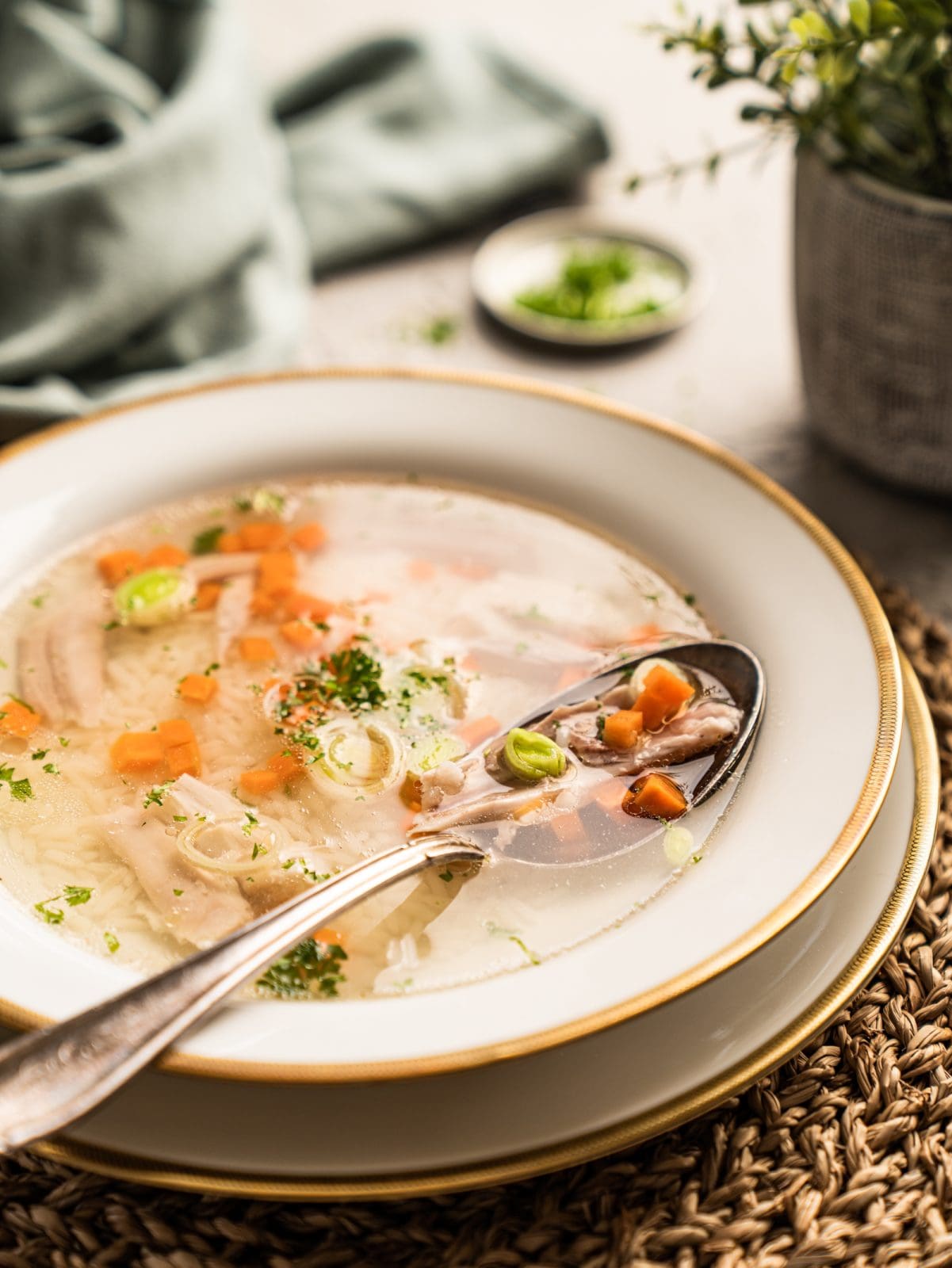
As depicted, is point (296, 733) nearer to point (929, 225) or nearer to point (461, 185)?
point (929, 225)

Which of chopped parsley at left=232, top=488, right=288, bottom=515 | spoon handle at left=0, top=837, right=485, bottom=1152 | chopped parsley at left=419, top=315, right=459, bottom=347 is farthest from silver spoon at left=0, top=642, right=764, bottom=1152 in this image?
chopped parsley at left=419, top=315, right=459, bottom=347

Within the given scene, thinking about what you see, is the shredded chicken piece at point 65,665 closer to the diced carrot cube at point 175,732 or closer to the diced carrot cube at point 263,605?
the diced carrot cube at point 175,732

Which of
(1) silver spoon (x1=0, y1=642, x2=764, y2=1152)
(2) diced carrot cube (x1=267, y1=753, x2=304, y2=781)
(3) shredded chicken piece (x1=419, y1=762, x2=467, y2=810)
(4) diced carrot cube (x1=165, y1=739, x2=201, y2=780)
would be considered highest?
(1) silver spoon (x1=0, y1=642, x2=764, y2=1152)

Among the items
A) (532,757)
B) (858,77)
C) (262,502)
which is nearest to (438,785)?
(532,757)

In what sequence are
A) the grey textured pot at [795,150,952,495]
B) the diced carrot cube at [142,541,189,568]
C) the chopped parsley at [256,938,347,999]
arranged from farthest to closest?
1. the grey textured pot at [795,150,952,495]
2. the diced carrot cube at [142,541,189,568]
3. the chopped parsley at [256,938,347,999]

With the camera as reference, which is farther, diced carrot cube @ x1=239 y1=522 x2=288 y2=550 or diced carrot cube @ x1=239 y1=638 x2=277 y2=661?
diced carrot cube @ x1=239 y1=522 x2=288 y2=550

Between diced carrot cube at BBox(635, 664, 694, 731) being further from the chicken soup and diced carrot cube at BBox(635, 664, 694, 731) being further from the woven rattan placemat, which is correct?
the woven rattan placemat

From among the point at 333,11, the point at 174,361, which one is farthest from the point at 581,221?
the point at 333,11
